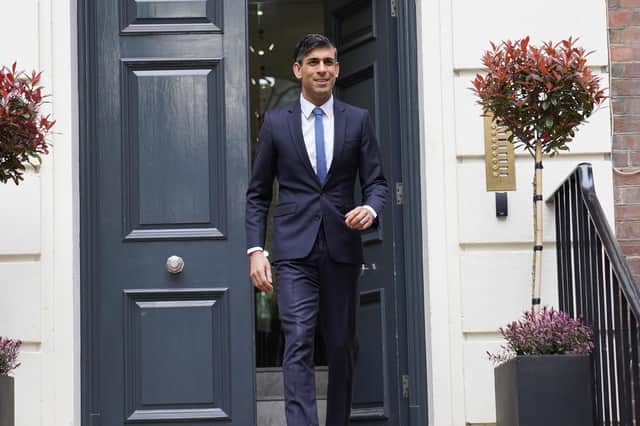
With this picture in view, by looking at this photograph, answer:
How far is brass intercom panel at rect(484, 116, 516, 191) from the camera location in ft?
21.5

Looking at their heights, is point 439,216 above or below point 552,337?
above

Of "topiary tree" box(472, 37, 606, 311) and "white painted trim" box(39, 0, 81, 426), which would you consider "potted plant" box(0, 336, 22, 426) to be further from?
"topiary tree" box(472, 37, 606, 311)

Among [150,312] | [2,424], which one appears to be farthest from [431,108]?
[2,424]

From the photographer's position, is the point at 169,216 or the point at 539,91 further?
the point at 169,216

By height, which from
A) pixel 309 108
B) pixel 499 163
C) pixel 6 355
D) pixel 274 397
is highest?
pixel 309 108

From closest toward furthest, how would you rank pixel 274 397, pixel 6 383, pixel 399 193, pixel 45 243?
pixel 6 383 < pixel 45 243 < pixel 399 193 < pixel 274 397

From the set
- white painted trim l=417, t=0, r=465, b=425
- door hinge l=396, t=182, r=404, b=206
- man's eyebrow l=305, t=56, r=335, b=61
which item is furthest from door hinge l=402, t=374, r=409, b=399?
man's eyebrow l=305, t=56, r=335, b=61

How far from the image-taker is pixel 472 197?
6590 millimetres

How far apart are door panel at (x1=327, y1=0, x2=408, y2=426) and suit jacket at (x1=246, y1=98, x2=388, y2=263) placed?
3.71ft

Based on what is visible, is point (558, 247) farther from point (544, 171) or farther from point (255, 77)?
point (255, 77)

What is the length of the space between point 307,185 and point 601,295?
1357 millimetres

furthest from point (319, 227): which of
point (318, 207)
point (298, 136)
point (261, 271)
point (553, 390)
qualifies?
point (553, 390)

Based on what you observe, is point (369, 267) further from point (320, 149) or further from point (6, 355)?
point (6, 355)

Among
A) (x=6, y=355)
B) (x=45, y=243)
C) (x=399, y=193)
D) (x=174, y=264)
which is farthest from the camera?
(x=399, y=193)
